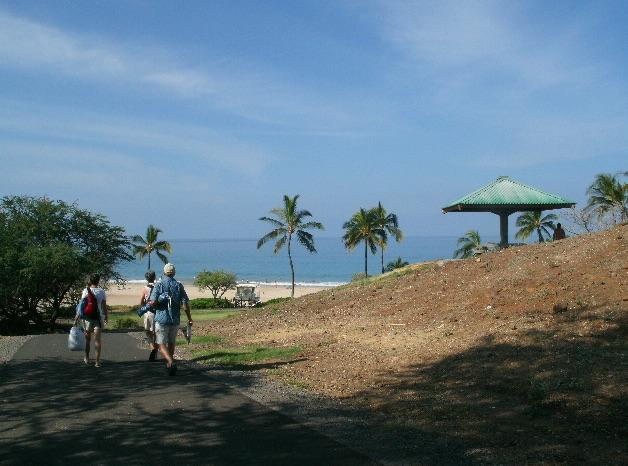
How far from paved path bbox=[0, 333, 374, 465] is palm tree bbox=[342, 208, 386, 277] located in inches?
1862

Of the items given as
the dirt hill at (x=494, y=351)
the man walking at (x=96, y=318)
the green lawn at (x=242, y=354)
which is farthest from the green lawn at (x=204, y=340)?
the man walking at (x=96, y=318)

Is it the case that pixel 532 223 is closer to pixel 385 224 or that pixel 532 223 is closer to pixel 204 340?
pixel 385 224

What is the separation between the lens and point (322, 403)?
7.88m

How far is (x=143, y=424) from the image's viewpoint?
6758 mm

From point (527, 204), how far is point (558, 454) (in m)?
17.3

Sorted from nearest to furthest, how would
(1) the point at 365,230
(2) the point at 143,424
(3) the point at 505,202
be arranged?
(2) the point at 143,424
(3) the point at 505,202
(1) the point at 365,230

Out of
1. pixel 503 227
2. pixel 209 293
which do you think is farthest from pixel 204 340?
pixel 209 293

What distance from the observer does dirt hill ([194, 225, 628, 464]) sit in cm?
610

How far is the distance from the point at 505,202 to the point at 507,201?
10 cm

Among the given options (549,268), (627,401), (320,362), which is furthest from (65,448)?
(549,268)

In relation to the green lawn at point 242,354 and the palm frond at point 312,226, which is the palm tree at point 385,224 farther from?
the green lawn at point 242,354

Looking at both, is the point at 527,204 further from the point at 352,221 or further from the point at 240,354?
the point at 352,221

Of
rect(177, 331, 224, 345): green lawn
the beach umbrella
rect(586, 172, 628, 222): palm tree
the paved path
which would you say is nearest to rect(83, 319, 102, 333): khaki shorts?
the paved path

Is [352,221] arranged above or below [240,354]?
above
